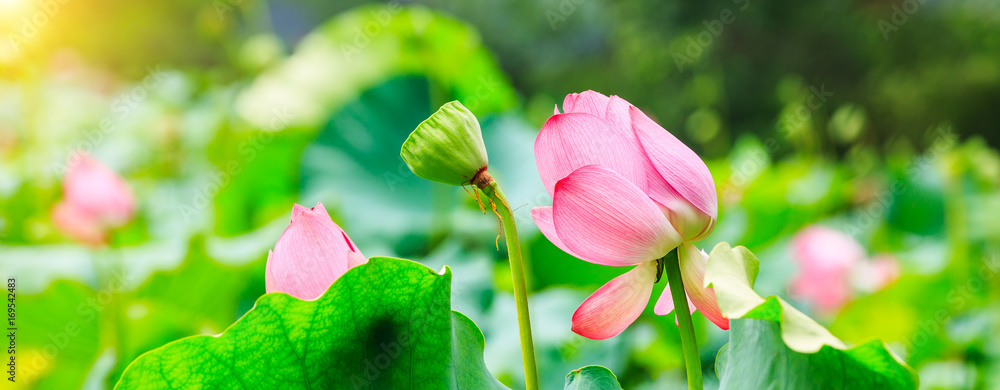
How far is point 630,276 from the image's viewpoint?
0.82 ft

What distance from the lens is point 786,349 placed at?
8.9 inches

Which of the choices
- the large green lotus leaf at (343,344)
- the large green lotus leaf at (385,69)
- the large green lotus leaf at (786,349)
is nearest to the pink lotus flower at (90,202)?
the large green lotus leaf at (385,69)

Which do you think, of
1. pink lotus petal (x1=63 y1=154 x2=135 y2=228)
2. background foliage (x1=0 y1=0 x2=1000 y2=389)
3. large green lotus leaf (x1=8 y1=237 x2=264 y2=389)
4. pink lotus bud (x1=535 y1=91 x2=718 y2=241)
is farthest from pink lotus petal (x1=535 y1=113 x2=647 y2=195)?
pink lotus petal (x1=63 y1=154 x2=135 y2=228)

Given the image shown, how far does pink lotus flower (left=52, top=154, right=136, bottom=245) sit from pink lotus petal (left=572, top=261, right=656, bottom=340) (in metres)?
0.82

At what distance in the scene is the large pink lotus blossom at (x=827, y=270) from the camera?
983 millimetres

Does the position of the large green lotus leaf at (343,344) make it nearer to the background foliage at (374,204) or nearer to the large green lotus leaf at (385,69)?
the background foliage at (374,204)

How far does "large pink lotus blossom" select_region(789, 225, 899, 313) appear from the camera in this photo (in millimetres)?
983

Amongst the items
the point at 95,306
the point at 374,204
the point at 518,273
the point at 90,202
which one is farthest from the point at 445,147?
the point at 374,204

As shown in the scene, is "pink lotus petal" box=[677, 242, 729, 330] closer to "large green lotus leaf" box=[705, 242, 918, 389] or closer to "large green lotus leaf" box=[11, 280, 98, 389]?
"large green lotus leaf" box=[705, 242, 918, 389]

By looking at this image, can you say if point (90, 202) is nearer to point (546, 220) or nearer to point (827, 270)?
point (546, 220)

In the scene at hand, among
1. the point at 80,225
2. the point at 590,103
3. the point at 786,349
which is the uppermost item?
the point at 80,225

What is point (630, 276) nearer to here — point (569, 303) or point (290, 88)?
point (569, 303)

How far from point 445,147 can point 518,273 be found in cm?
5

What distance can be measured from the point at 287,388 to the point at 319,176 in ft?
3.26
